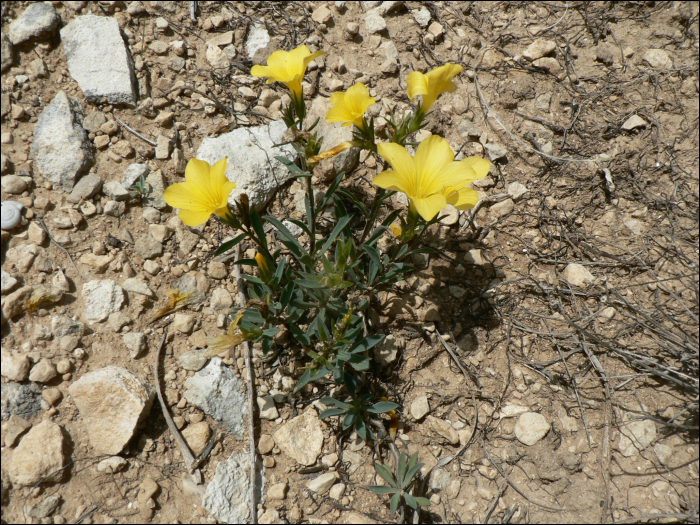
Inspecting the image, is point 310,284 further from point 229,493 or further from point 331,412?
point 229,493

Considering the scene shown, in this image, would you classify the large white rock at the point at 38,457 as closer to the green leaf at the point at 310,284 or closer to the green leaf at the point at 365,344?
the green leaf at the point at 310,284

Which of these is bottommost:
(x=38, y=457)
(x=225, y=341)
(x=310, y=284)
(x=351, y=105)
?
(x=38, y=457)

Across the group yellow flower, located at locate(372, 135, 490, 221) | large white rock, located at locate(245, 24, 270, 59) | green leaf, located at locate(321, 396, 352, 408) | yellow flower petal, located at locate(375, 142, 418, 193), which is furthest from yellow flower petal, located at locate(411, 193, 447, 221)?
large white rock, located at locate(245, 24, 270, 59)

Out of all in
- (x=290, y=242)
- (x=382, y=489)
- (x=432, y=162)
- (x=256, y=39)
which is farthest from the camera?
(x=256, y=39)

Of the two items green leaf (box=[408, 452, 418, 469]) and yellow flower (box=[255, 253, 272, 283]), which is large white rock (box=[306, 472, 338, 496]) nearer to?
green leaf (box=[408, 452, 418, 469])

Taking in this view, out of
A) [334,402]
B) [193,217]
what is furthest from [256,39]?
[334,402]

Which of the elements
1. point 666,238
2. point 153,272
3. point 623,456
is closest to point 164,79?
point 153,272

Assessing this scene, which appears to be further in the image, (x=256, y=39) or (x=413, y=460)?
(x=256, y=39)

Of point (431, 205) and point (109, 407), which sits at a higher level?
point (431, 205)
